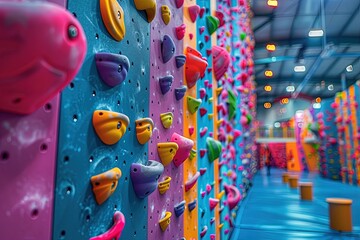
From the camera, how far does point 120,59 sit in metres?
0.69

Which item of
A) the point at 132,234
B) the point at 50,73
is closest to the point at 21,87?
the point at 50,73

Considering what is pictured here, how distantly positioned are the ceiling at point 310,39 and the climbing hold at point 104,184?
7177 mm

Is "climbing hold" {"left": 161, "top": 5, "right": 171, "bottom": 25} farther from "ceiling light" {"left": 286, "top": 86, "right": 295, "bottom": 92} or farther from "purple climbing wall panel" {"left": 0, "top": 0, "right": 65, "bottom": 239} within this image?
"ceiling light" {"left": 286, "top": 86, "right": 295, "bottom": 92}

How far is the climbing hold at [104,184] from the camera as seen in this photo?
64cm

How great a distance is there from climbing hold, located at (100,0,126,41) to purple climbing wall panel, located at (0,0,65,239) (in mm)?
156

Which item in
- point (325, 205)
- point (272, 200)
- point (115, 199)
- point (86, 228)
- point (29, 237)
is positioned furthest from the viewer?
point (272, 200)

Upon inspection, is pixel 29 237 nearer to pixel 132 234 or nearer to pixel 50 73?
pixel 50 73

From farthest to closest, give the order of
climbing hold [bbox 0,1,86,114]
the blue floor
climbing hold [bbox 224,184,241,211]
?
the blue floor → climbing hold [bbox 224,184,241,211] → climbing hold [bbox 0,1,86,114]

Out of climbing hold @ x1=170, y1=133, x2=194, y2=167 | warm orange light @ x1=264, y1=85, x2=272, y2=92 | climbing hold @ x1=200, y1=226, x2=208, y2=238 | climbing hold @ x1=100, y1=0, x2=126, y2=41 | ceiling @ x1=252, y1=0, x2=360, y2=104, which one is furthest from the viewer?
warm orange light @ x1=264, y1=85, x2=272, y2=92

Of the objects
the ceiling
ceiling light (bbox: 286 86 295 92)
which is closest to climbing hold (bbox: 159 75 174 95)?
the ceiling

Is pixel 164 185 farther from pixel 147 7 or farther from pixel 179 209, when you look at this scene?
pixel 147 7

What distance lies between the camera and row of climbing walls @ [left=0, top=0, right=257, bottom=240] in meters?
0.38

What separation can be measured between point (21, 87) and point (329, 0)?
25.2ft

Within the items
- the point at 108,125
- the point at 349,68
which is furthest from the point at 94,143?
the point at 349,68
